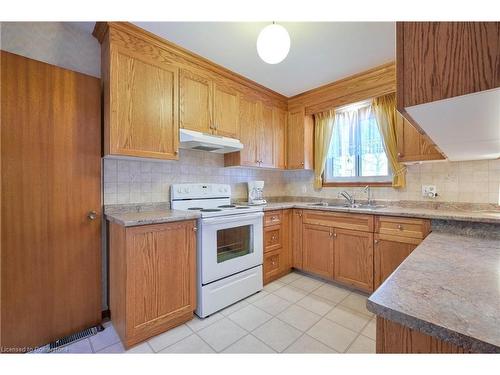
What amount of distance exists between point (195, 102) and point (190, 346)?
6.67ft

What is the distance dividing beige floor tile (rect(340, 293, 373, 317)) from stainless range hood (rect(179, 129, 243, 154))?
1.89m

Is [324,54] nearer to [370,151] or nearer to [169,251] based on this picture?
[370,151]

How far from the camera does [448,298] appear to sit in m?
0.55

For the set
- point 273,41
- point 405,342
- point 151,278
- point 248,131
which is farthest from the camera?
point 248,131

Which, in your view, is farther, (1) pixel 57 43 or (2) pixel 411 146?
(2) pixel 411 146

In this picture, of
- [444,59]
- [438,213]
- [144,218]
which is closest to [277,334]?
[144,218]

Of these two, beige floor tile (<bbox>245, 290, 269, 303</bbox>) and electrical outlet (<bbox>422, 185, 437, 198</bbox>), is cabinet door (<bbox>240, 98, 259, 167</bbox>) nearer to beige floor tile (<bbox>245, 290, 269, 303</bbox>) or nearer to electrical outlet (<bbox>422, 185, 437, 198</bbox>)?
beige floor tile (<bbox>245, 290, 269, 303</bbox>)

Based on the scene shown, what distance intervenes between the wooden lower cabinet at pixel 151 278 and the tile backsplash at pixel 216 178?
0.39 metres

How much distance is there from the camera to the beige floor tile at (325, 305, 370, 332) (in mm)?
1736

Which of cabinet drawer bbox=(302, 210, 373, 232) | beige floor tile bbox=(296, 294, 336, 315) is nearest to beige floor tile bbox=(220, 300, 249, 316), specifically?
beige floor tile bbox=(296, 294, 336, 315)

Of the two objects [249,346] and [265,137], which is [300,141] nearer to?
[265,137]

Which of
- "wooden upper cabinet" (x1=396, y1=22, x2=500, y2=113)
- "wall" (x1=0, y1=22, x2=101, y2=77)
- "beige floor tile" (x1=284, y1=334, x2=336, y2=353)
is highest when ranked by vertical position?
"wall" (x1=0, y1=22, x2=101, y2=77)

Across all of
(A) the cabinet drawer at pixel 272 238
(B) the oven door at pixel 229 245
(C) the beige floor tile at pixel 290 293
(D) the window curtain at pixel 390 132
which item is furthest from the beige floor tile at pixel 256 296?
(D) the window curtain at pixel 390 132

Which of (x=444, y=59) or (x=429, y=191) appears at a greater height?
(x=444, y=59)
